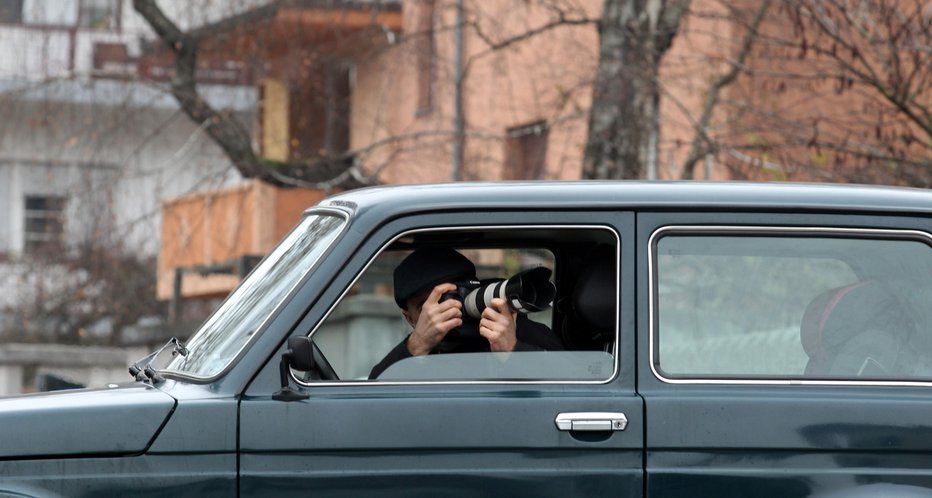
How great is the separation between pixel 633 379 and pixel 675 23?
837 centimetres

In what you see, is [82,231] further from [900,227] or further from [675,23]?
[900,227]

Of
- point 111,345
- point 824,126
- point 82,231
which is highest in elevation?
point 824,126

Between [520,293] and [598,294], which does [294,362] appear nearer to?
[520,293]

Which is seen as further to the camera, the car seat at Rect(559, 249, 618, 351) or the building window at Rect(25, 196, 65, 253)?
the building window at Rect(25, 196, 65, 253)

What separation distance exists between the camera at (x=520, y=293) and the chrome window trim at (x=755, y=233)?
0.33 metres

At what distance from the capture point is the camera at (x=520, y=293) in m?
4.68

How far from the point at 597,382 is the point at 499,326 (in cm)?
38

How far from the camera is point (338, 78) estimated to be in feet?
52.2

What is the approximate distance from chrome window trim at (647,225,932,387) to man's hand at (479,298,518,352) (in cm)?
44

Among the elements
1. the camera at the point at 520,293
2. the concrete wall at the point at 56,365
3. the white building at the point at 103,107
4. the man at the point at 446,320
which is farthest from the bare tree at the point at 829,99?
the concrete wall at the point at 56,365

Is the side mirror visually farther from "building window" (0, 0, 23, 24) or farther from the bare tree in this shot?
"building window" (0, 0, 23, 24)

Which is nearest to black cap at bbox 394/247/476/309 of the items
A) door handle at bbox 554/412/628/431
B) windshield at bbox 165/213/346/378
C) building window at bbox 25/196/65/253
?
windshield at bbox 165/213/346/378

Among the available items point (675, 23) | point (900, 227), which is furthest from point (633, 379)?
point (675, 23)

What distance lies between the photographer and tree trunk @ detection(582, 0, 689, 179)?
41.1 feet
